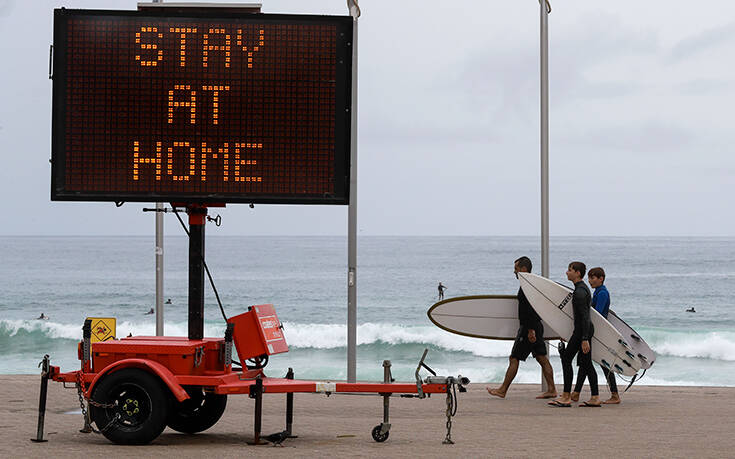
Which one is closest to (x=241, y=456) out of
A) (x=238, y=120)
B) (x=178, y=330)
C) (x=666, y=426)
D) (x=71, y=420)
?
(x=238, y=120)

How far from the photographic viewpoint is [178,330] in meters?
48.9

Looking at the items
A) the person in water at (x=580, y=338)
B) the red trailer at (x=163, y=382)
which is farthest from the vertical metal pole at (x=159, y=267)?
the red trailer at (x=163, y=382)

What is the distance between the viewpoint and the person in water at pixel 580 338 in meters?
13.8

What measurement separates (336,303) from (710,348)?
29671 millimetres

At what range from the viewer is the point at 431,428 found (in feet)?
39.1

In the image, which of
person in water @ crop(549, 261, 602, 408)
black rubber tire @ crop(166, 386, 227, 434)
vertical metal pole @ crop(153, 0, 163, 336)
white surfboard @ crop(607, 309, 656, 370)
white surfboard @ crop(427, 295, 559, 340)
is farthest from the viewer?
vertical metal pole @ crop(153, 0, 163, 336)

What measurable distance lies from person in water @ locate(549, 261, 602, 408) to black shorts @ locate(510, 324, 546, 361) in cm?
36

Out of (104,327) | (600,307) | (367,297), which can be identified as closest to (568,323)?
(600,307)

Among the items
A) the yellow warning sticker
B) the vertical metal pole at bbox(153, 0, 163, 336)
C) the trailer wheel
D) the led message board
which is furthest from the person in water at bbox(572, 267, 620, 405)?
A: the vertical metal pole at bbox(153, 0, 163, 336)

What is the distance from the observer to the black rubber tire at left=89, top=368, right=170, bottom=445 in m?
9.92

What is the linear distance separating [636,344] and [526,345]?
184 centimetres

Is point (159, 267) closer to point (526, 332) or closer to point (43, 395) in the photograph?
point (526, 332)

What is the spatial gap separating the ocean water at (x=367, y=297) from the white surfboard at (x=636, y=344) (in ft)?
41.5

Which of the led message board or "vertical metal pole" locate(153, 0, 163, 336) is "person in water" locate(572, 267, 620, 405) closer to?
the led message board
